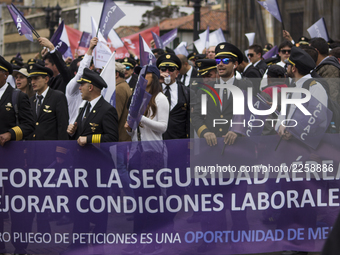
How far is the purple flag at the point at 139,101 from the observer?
551 cm

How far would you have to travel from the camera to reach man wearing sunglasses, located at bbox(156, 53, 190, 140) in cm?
718

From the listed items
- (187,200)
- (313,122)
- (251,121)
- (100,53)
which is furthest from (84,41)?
(313,122)

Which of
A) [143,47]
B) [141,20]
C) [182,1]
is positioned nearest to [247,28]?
[143,47]

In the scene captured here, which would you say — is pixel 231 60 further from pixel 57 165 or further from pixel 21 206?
pixel 21 206

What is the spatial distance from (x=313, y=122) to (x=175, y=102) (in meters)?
2.20

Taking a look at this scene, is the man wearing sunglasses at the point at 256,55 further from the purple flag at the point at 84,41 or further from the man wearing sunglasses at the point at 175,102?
the purple flag at the point at 84,41

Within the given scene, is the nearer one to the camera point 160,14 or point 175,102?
point 175,102

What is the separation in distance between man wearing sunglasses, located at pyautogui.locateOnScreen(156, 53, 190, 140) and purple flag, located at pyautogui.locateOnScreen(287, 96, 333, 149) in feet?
6.25

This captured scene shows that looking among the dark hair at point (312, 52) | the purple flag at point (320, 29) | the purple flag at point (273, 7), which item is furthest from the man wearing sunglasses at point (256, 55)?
the dark hair at point (312, 52)

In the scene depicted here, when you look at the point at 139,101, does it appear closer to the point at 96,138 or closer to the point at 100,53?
the point at 96,138

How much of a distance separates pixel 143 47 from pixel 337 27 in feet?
53.7

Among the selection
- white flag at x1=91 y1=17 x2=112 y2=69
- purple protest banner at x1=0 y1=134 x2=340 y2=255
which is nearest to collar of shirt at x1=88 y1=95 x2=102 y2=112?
purple protest banner at x1=0 y1=134 x2=340 y2=255

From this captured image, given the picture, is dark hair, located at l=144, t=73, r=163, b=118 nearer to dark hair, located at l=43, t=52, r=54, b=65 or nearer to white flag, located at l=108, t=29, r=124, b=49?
dark hair, located at l=43, t=52, r=54, b=65

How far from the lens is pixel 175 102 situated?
A: 23.8ft
